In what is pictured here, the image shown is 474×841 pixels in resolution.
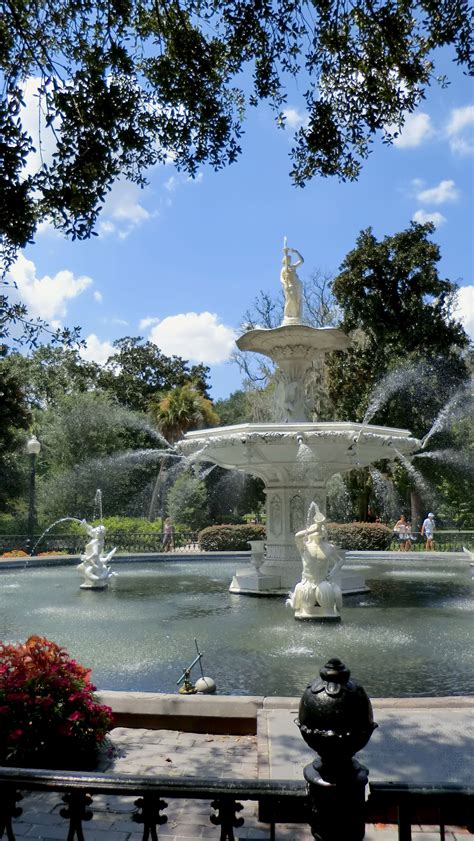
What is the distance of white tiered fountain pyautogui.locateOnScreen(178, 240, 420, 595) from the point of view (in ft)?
41.2

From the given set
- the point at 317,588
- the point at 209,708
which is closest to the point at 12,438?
the point at 317,588

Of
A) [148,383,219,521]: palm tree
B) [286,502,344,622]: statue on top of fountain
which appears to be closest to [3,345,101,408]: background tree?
[148,383,219,521]: palm tree

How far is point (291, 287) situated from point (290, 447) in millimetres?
4347

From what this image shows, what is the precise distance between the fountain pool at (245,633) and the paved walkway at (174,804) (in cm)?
124

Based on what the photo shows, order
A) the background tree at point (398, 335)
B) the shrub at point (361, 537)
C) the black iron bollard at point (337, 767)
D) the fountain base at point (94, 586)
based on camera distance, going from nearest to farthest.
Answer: the black iron bollard at point (337, 767) → the fountain base at point (94, 586) → the shrub at point (361, 537) → the background tree at point (398, 335)

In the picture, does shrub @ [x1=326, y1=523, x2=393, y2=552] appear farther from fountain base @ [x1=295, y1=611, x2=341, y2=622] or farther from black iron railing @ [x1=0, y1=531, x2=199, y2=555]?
fountain base @ [x1=295, y1=611, x2=341, y2=622]

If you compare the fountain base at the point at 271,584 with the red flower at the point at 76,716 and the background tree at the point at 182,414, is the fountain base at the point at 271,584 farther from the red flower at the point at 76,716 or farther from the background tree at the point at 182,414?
the background tree at the point at 182,414

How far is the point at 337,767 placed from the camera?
7.29 ft

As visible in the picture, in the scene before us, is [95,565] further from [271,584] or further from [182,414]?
[182,414]

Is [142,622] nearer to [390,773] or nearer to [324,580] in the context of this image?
[324,580]

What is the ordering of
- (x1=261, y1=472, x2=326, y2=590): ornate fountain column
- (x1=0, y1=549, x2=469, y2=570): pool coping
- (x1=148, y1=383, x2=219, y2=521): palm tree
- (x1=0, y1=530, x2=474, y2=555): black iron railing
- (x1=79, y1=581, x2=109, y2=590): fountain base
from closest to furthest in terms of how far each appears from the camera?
(x1=79, y1=581, x2=109, y2=590): fountain base → (x1=261, y1=472, x2=326, y2=590): ornate fountain column → (x1=0, y1=549, x2=469, y2=570): pool coping → (x1=0, y1=530, x2=474, y2=555): black iron railing → (x1=148, y1=383, x2=219, y2=521): palm tree

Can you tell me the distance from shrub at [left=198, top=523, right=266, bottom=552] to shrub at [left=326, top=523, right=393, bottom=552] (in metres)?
2.58

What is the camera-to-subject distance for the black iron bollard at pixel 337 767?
2203mm

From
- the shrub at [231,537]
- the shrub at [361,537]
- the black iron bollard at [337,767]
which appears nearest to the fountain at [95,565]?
the shrub at [231,537]
